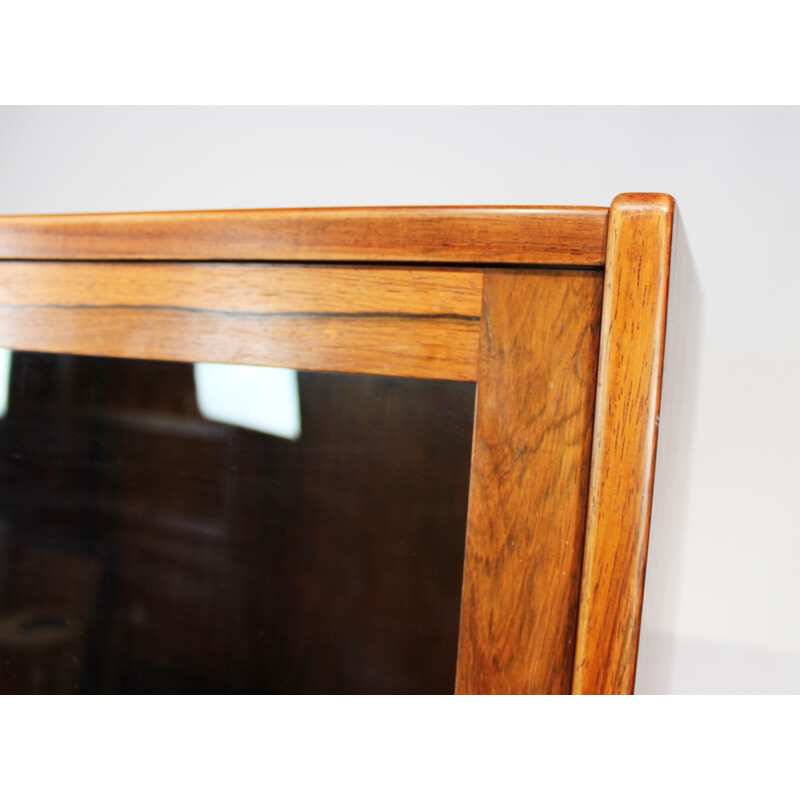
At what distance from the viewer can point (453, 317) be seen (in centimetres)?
31

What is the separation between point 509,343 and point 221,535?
190mm

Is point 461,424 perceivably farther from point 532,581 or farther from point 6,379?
point 6,379

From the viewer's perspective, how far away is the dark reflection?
317mm

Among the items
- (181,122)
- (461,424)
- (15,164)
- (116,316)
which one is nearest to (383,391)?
(461,424)

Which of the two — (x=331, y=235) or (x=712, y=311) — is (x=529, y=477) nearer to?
(x=331, y=235)

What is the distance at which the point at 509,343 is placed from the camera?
1.00 ft

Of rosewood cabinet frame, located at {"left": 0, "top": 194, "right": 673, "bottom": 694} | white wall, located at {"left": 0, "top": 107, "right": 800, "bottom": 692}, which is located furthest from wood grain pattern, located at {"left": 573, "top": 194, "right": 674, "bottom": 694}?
white wall, located at {"left": 0, "top": 107, "right": 800, "bottom": 692}

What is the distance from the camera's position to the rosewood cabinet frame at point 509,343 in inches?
11.1

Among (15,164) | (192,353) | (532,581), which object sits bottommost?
(532,581)

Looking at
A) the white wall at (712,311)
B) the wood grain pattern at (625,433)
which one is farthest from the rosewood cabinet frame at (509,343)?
the white wall at (712,311)

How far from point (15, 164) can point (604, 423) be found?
3.19ft

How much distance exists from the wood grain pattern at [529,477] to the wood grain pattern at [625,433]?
1 centimetres

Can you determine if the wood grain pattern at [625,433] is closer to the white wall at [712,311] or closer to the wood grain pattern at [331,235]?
the wood grain pattern at [331,235]

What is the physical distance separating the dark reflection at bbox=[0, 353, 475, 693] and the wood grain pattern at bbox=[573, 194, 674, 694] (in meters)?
0.07
